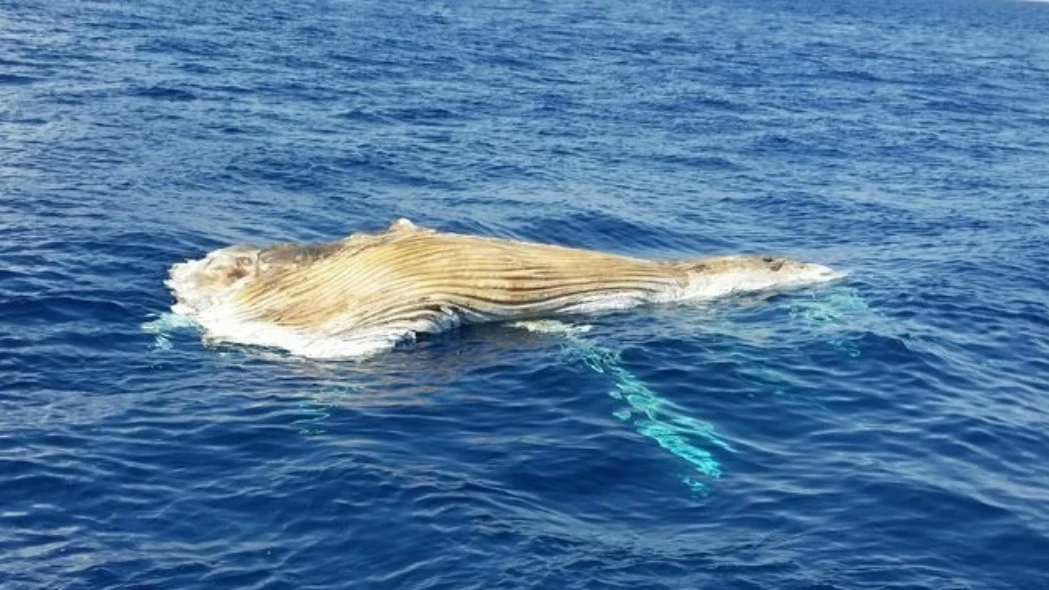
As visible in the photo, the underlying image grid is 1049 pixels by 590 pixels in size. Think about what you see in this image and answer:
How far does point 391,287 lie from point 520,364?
2.38 m

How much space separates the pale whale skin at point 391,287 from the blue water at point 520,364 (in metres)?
0.46

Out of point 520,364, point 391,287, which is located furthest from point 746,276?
point 391,287

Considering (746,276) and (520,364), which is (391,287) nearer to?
(520,364)

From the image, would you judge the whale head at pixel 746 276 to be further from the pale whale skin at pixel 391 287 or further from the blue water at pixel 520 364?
the blue water at pixel 520 364

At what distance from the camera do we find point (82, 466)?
16.5 m

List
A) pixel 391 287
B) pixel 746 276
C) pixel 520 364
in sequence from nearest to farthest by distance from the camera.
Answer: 1. pixel 520 364
2. pixel 391 287
3. pixel 746 276

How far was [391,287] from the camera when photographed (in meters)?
21.0

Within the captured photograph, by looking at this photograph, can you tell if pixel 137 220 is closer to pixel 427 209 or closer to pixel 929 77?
pixel 427 209

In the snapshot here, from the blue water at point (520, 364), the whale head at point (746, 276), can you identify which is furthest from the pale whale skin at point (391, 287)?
the blue water at point (520, 364)

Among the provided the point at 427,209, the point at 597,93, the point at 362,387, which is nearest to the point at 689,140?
the point at 597,93

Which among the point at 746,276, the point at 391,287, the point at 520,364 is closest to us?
the point at 520,364

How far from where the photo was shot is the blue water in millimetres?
15109

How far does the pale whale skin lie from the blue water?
46 centimetres

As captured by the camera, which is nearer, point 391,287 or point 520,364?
point 520,364
